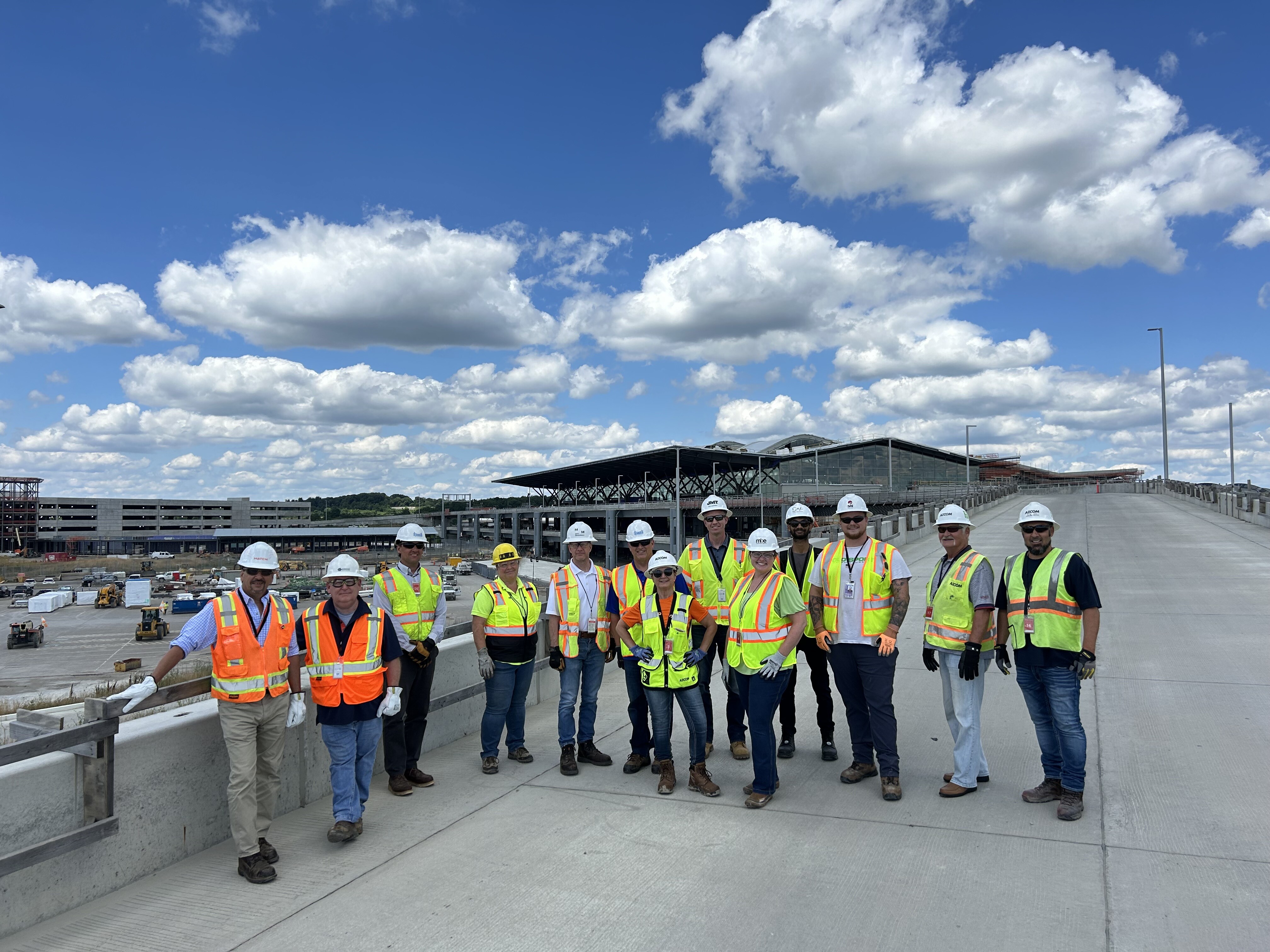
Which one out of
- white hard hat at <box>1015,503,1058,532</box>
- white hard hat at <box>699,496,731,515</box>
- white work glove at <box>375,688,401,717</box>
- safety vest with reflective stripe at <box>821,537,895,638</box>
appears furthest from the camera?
white hard hat at <box>699,496,731,515</box>

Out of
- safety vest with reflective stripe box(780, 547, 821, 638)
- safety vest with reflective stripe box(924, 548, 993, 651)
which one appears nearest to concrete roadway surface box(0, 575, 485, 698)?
safety vest with reflective stripe box(780, 547, 821, 638)

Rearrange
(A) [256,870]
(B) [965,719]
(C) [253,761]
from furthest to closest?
(B) [965,719], (C) [253,761], (A) [256,870]

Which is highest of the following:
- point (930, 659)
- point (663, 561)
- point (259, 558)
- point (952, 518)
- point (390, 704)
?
point (952, 518)

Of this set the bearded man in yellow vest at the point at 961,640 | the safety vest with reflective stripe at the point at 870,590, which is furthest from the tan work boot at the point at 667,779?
the bearded man in yellow vest at the point at 961,640

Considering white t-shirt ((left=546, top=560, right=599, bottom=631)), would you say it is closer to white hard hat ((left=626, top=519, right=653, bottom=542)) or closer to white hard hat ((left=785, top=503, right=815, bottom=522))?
white hard hat ((left=626, top=519, right=653, bottom=542))

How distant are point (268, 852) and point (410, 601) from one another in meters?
1.92

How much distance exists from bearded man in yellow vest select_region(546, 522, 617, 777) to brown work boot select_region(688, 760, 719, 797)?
89cm

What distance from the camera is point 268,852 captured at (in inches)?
179

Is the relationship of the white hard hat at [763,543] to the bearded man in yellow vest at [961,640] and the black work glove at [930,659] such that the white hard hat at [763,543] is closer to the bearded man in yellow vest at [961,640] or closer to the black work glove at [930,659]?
the bearded man in yellow vest at [961,640]

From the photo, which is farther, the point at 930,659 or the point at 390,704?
the point at 930,659

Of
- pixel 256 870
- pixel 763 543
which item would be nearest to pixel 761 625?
pixel 763 543

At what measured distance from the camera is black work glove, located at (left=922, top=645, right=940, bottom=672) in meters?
5.39

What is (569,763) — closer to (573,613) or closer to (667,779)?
(667,779)

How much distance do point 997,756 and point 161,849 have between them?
581 centimetres
